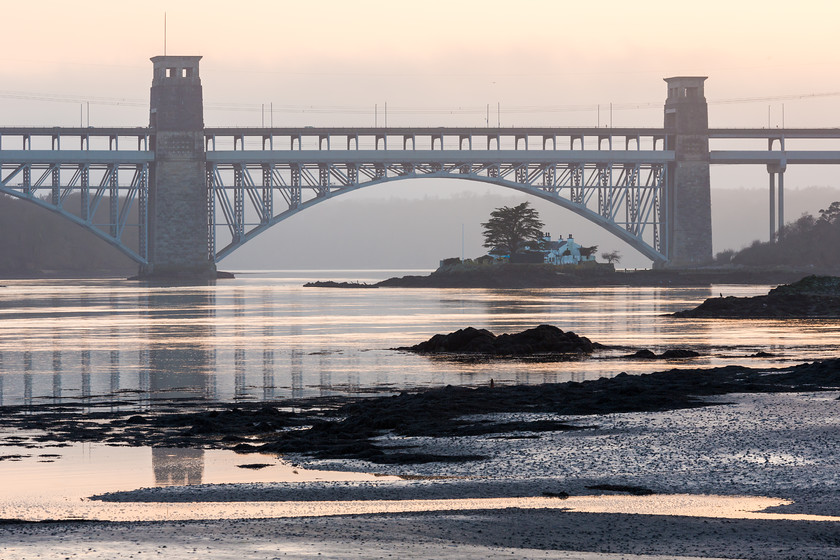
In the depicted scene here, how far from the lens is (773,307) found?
55.5 meters

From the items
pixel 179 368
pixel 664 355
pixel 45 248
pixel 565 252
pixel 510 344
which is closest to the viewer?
pixel 179 368

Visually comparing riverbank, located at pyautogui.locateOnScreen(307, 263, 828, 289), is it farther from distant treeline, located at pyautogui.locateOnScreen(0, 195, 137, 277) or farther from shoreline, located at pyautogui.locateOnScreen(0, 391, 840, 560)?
shoreline, located at pyautogui.locateOnScreen(0, 391, 840, 560)

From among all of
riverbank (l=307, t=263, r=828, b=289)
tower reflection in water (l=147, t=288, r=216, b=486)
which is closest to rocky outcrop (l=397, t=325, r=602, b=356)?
tower reflection in water (l=147, t=288, r=216, b=486)

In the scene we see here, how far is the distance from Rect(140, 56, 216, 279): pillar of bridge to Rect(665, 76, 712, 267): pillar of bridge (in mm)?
48367

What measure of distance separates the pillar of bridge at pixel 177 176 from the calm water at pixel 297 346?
2117 inches

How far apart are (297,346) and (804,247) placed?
340 feet

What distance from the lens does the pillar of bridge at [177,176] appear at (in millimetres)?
118438

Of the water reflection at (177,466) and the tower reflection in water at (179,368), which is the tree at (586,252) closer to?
the tower reflection in water at (179,368)

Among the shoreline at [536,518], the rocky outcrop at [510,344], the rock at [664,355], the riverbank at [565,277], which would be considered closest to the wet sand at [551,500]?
the shoreline at [536,518]

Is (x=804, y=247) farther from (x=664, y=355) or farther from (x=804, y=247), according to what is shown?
(x=664, y=355)

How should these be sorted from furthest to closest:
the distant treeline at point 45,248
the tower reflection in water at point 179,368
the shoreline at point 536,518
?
the distant treeline at point 45,248
the tower reflection in water at point 179,368
the shoreline at point 536,518

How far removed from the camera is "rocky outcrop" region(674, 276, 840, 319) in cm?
5394

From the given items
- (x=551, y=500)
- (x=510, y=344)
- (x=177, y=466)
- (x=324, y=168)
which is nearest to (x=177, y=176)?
(x=324, y=168)

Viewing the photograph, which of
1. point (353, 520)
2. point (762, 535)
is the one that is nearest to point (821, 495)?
point (762, 535)
